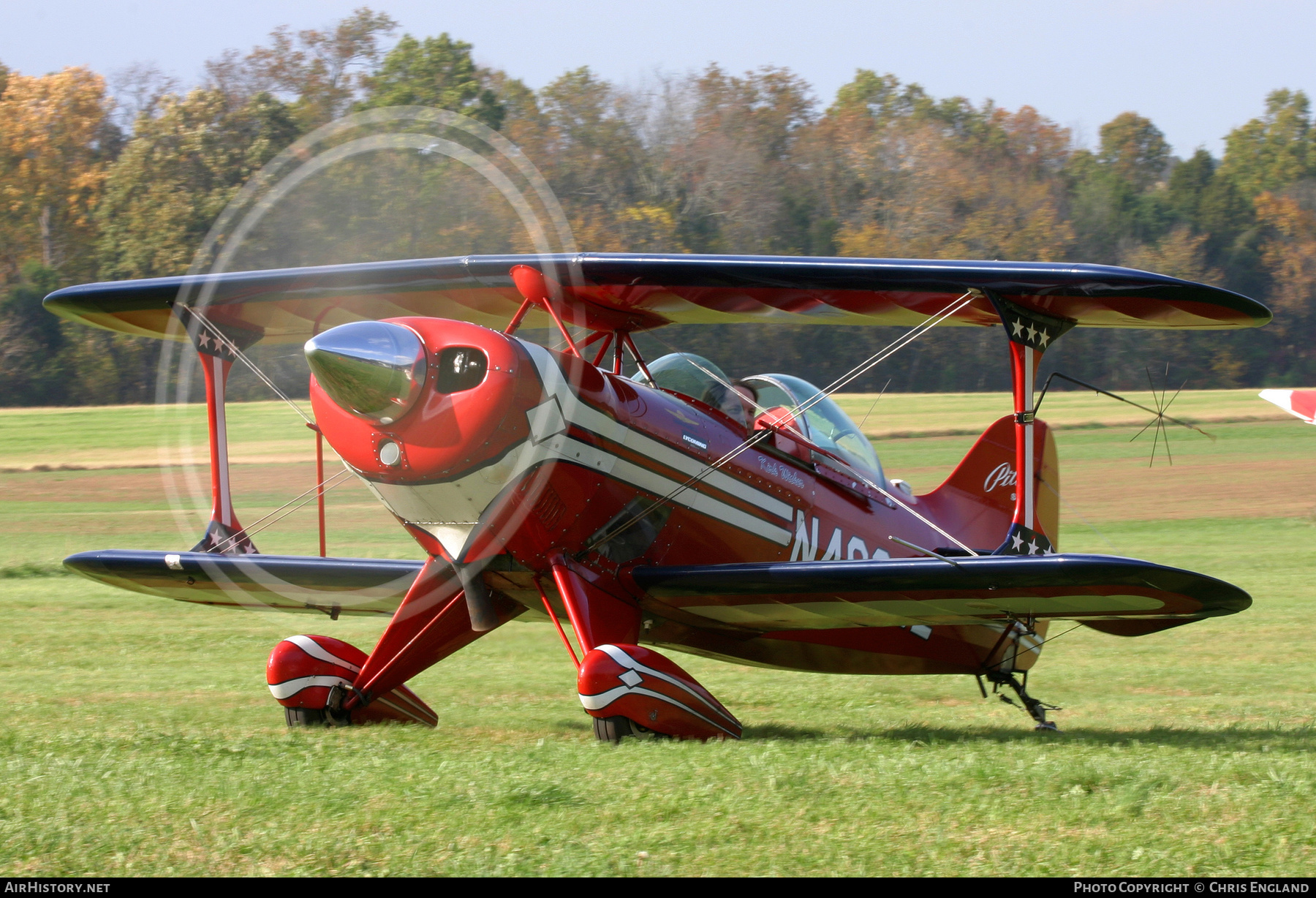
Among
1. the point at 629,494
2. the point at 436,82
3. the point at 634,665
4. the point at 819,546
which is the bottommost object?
the point at 634,665

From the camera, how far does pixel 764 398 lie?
8805 millimetres

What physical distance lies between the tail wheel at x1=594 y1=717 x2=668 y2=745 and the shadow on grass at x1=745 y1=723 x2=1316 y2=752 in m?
0.69

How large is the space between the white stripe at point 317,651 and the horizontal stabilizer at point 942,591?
2029mm

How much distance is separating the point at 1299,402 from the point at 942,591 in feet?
45.4

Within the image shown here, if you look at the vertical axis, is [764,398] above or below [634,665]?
above

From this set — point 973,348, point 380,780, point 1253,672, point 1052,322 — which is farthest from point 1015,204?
point 380,780

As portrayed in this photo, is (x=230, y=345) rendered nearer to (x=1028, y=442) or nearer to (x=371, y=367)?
(x=371, y=367)

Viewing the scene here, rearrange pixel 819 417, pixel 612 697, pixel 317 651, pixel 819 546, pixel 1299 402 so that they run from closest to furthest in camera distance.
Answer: pixel 612 697 → pixel 317 651 → pixel 819 546 → pixel 819 417 → pixel 1299 402

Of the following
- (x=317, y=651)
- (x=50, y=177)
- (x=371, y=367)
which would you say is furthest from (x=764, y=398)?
(x=50, y=177)

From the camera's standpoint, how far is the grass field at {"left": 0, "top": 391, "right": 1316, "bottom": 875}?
4.54 metres

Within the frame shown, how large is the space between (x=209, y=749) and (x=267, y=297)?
356 centimetres

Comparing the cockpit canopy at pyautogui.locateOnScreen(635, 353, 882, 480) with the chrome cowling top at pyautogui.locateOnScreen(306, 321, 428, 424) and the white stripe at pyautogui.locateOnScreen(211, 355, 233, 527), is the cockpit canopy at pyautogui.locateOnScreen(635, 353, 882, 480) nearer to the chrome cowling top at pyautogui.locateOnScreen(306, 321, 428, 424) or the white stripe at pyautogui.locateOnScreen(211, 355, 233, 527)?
the chrome cowling top at pyautogui.locateOnScreen(306, 321, 428, 424)

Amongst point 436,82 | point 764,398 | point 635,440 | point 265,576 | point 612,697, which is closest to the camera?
point 612,697

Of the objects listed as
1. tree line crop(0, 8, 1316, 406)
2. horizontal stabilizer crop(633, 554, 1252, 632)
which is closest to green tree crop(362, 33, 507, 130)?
tree line crop(0, 8, 1316, 406)
